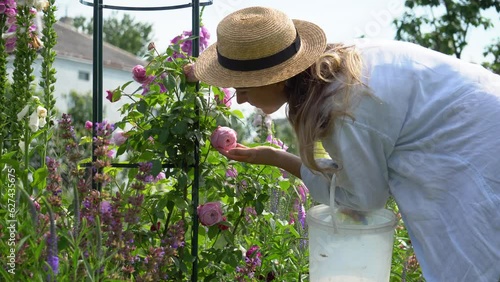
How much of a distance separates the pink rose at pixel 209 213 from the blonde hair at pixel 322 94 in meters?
0.69

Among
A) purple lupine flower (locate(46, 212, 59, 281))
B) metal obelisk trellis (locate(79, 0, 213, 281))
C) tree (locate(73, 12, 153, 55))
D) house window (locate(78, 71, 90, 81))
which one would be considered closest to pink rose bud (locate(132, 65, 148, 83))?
metal obelisk trellis (locate(79, 0, 213, 281))

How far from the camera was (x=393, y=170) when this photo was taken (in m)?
1.80

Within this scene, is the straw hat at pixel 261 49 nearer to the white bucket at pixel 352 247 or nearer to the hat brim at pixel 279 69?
the hat brim at pixel 279 69

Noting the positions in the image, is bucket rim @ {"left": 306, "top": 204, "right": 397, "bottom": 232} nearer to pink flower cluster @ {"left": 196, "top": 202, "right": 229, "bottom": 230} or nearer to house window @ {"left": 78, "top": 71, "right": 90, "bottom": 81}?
pink flower cluster @ {"left": 196, "top": 202, "right": 229, "bottom": 230}

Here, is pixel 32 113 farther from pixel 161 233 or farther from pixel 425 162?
pixel 425 162

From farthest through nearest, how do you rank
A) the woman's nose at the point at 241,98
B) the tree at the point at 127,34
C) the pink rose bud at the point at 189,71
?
the tree at the point at 127,34 → the pink rose bud at the point at 189,71 → the woman's nose at the point at 241,98

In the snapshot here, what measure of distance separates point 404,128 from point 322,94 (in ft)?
0.70

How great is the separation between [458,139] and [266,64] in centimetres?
49

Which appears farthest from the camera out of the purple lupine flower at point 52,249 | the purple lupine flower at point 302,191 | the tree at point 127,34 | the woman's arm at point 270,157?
the tree at point 127,34

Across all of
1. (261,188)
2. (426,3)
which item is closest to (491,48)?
(426,3)

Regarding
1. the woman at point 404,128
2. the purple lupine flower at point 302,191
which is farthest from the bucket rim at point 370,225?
the purple lupine flower at point 302,191

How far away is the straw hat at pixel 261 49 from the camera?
180 cm

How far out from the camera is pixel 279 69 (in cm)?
181

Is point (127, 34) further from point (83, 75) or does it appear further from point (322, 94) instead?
point (322, 94)
